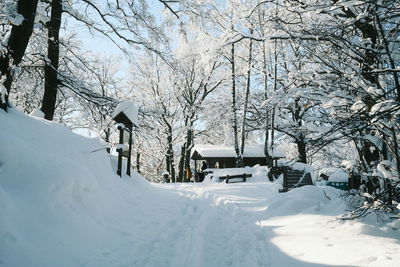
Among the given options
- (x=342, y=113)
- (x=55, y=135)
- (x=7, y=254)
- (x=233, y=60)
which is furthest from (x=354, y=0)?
(x=233, y=60)

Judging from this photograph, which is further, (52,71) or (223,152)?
(223,152)

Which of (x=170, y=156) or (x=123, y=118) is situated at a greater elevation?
(x=123, y=118)

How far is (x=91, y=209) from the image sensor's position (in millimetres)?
4238

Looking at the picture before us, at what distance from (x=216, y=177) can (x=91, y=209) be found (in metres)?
12.5

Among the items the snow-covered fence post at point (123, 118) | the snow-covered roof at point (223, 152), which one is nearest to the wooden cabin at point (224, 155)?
the snow-covered roof at point (223, 152)

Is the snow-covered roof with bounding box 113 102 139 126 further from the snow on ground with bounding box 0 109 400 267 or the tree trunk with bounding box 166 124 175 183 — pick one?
the tree trunk with bounding box 166 124 175 183

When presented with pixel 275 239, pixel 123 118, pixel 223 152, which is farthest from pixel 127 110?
pixel 223 152

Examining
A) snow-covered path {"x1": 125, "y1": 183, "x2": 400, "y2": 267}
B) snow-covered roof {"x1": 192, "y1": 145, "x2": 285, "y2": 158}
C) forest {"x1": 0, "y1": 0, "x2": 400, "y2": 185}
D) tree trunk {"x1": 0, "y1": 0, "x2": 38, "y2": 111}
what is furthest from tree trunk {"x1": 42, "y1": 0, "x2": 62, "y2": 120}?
snow-covered roof {"x1": 192, "y1": 145, "x2": 285, "y2": 158}

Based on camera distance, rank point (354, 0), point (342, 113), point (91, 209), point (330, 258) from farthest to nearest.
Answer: point (91, 209) < point (342, 113) < point (330, 258) < point (354, 0)

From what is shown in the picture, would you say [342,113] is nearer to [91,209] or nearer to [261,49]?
[91,209]

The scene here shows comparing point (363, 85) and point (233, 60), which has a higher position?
point (233, 60)

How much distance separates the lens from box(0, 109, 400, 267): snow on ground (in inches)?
114

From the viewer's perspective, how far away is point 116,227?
4336 millimetres

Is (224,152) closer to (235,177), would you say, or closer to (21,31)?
(235,177)
